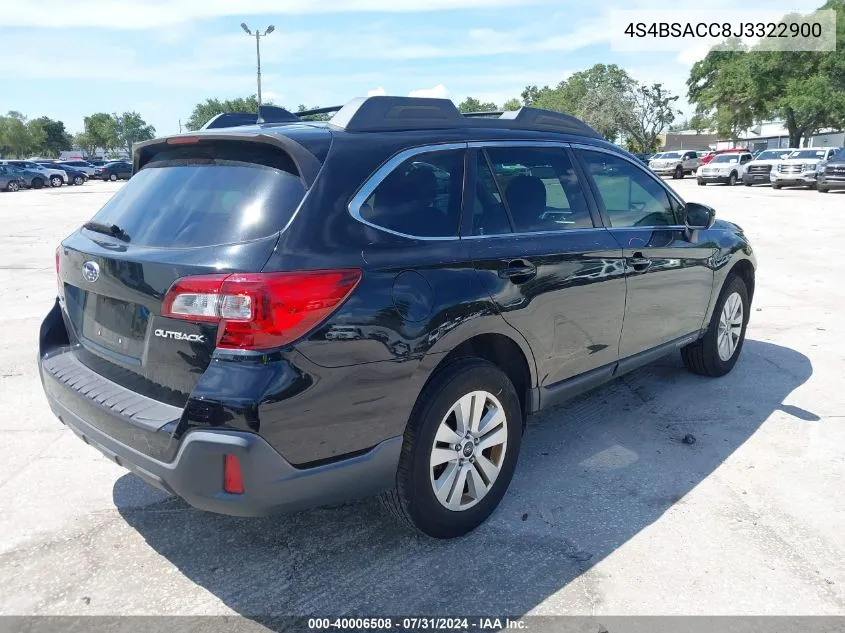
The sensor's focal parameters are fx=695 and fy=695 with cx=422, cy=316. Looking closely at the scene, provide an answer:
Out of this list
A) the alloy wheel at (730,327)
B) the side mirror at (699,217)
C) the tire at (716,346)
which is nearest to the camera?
the side mirror at (699,217)

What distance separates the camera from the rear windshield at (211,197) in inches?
102

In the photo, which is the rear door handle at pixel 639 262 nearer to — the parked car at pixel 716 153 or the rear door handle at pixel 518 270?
the rear door handle at pixel 518 270

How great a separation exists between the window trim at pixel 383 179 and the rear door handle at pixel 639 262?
1.33m

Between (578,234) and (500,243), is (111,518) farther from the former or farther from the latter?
(578,234)

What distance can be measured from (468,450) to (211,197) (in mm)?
1523

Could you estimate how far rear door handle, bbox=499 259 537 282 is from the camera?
3160mm

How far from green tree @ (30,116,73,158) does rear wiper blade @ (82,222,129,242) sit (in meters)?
111

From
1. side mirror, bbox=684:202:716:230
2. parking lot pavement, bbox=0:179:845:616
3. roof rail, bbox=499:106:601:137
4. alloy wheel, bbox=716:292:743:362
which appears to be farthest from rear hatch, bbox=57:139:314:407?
alloy wheel, bbox=716:292:743:362

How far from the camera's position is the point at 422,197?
9.73 feet

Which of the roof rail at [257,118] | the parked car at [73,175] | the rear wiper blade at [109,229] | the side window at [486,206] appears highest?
the roof rail at [257,118]

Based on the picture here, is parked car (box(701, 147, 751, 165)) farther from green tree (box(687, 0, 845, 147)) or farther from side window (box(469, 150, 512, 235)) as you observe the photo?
side window (box(469, 150, 512, 235))

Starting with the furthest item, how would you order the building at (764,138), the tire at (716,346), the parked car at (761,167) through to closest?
1. the building at (764,138)
2. the parked car at (761,167)
3. the tire at (716,346)

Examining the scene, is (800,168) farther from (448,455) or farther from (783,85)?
(448,455)

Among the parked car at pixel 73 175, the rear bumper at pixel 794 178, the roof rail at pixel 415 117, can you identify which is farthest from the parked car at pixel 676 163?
the roof rail at pixel 415 117
